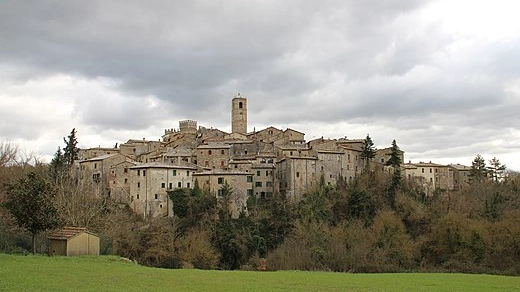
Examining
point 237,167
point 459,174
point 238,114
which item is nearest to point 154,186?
point 237,167

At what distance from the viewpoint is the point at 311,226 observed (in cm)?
6012

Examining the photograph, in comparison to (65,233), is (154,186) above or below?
above

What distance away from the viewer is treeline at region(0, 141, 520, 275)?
45.1m

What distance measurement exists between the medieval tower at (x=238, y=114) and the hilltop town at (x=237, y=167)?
56.0 ft

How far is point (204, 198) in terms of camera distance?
66.9 m

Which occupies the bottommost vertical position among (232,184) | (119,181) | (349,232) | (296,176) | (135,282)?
(349,232)

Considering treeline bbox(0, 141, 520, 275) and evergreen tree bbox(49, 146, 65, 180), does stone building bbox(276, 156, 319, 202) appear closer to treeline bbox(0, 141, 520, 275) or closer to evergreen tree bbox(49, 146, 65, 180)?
treeline bbox(0, 141, 520, 275)

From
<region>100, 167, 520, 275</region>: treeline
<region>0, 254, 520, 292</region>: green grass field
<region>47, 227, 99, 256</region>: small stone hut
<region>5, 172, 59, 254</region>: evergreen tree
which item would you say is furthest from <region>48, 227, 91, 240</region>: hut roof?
<region>100, 167, 520, 275</region>: treeline

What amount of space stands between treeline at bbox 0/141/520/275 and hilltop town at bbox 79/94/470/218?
5.96ft

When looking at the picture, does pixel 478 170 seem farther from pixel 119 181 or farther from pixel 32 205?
pixel 32 205

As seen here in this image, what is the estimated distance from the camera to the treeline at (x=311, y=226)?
148 feet

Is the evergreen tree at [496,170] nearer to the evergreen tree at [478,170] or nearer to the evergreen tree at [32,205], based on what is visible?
the evergreen tree at [478,170]

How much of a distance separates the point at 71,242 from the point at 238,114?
3129 inches

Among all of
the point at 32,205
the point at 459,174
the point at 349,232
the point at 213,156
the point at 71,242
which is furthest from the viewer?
the point at 459,174
